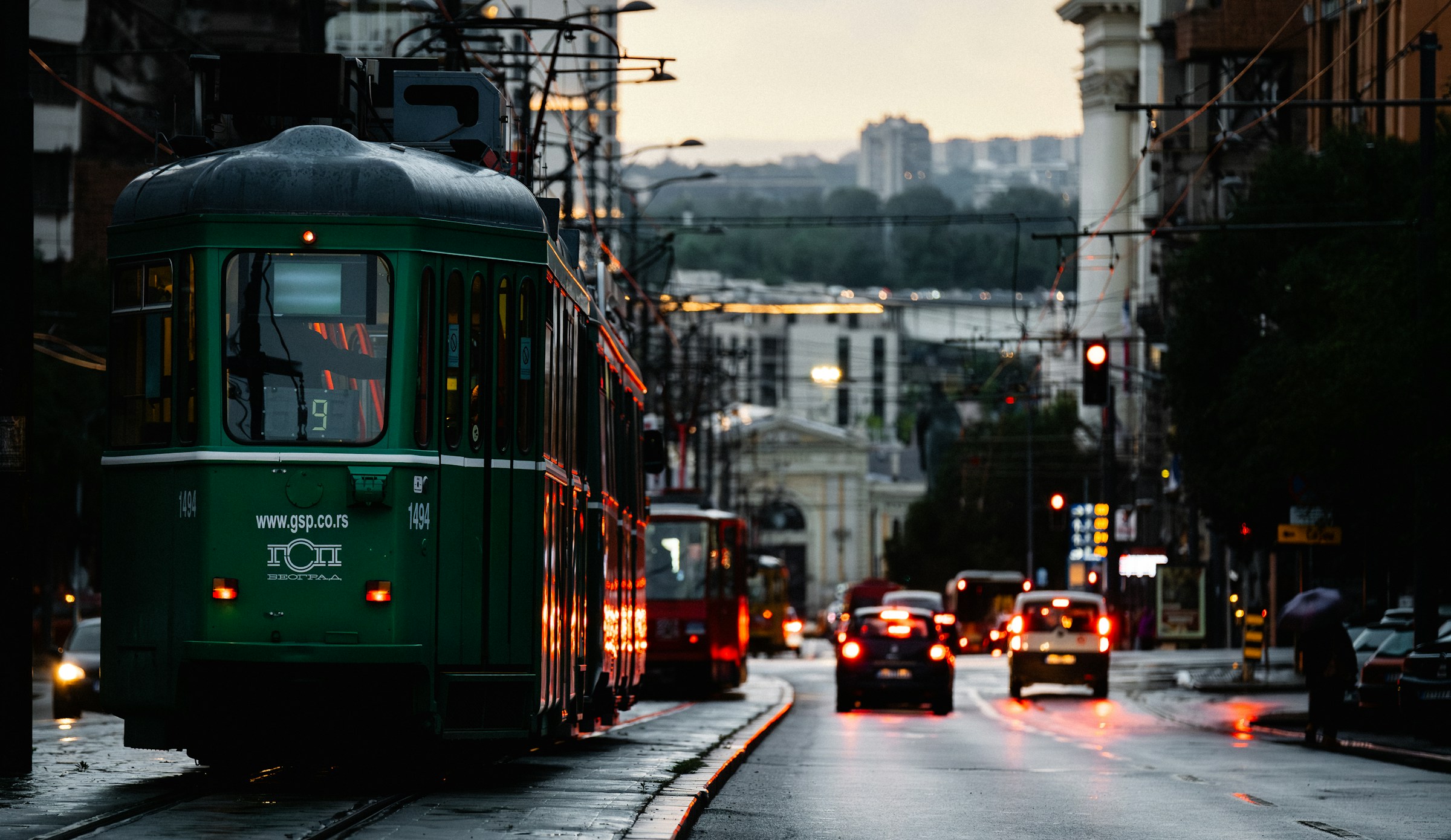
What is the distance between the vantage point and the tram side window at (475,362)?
12.9 metres

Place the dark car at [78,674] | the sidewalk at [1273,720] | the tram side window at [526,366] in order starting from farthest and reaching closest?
the dark car at [78,674], the sidewalk at [1273,720], the tram side window at [526,366]

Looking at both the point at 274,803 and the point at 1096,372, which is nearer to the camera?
the point at 274,803

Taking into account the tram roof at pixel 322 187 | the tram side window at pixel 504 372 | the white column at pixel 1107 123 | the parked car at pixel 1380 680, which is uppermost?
the white column at pixel 1107 123

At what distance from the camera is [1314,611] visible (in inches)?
926

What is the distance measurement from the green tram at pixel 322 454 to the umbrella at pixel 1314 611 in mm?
12417

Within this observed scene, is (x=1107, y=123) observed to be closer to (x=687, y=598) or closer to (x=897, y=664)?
→ (x=687, y=598)

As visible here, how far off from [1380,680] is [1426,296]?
175 inches

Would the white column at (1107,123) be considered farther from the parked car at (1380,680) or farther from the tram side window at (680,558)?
the parked car at (1380,680)

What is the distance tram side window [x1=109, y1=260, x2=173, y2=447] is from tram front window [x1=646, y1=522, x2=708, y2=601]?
73.8ft

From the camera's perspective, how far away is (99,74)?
233 feet

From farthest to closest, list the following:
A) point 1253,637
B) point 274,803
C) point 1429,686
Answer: point 1253,637, point 1429,686, point 274,803

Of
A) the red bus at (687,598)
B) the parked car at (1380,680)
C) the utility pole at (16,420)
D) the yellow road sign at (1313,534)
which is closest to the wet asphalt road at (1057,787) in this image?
the parked car at (1380,680)

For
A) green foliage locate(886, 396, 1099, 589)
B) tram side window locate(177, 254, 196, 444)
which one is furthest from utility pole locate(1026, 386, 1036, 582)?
tram side window locate(177, 254, 196, 444)

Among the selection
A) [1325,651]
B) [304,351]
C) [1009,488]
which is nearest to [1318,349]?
[1325,651]
